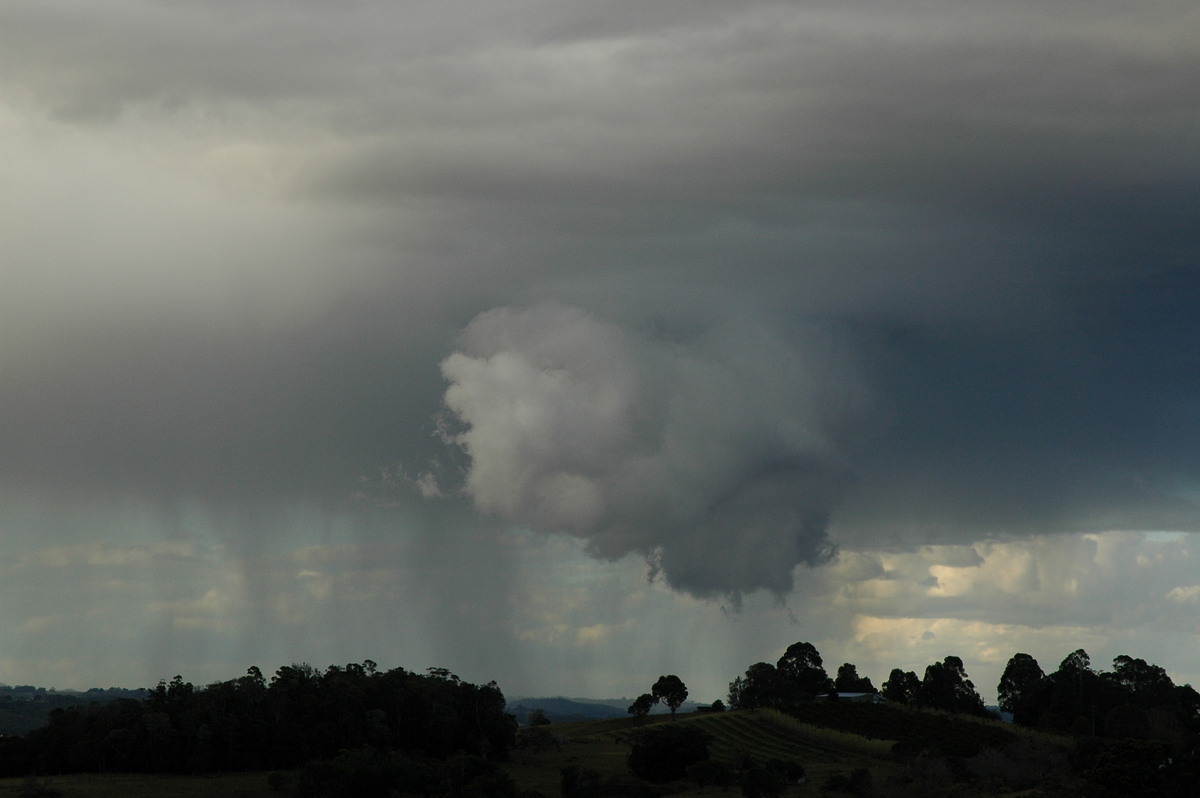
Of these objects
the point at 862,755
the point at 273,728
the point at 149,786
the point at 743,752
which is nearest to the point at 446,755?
the point at 273,728

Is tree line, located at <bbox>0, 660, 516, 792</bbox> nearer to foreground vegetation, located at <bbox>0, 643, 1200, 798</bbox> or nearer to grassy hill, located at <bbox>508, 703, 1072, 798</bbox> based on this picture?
foreground vegetation, located at <bbox>0, 643, 1200, 798</bbox>

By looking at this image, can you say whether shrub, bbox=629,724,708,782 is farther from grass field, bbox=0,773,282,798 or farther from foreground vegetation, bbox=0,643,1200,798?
grass field, bbox=0,773,282,798

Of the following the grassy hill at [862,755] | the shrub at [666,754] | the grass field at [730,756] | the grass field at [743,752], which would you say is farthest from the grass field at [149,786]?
the shrub at [666,754]

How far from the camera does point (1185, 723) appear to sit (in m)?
194

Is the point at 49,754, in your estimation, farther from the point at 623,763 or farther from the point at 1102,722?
the point at 1102,722

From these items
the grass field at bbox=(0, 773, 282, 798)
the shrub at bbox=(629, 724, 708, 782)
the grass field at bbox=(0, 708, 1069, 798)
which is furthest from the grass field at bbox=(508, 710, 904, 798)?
the grass field at bbox=(0, 773, 282, 798)

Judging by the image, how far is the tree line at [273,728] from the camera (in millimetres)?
136000

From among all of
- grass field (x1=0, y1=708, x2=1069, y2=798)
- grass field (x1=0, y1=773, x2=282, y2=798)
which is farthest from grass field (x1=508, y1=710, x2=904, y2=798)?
grass field (x1=0, y1=773, x2=282, y2=798)

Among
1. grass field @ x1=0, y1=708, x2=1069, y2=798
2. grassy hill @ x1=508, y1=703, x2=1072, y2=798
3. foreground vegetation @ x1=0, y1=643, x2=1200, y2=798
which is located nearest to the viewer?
foreground vegetation @ x1=0, y1=643, x2=1200, y2=798

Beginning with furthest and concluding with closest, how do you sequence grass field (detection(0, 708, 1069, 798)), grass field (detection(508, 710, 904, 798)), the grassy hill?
grass field (detection(508, 710, 904, 798)), the grassy hill, grass field (detection(0, 708, 1069, 798))

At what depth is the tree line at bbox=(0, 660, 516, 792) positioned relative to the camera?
136000 mm

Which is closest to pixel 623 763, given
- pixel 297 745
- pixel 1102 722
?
pixel 297 745

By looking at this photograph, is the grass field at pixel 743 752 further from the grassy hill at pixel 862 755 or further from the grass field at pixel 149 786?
the grass field at pixel 149 786

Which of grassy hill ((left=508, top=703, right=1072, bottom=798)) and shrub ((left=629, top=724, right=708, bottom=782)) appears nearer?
grassy hill ((left=508, top=703, right=1072, bottom=798))
